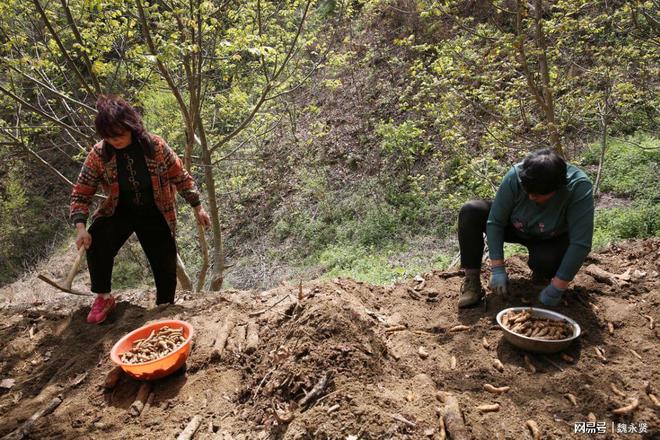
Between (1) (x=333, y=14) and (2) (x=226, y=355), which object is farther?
(1) (x=333, y=14)

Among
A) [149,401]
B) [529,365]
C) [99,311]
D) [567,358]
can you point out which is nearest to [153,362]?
[149,401]

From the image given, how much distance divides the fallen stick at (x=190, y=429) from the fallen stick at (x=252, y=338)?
0.57 meters

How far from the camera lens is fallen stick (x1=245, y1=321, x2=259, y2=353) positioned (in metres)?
2.71

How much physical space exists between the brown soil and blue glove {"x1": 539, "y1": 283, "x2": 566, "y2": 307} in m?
0.16

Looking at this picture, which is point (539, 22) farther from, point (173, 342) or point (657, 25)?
point (173, 342)

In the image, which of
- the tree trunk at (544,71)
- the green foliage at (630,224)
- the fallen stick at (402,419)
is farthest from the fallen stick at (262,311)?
the green foliage at (630,224)

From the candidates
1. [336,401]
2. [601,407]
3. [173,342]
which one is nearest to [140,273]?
[173,342]

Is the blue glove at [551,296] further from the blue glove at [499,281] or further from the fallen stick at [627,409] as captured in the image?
the fallen stick at [627,409]

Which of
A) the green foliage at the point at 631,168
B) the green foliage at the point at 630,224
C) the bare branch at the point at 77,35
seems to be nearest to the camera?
the bare branch at the point at 77,35

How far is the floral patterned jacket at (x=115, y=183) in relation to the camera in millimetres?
2949

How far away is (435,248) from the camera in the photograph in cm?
716

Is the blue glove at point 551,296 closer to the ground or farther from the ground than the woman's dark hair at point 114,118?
closer to the ground

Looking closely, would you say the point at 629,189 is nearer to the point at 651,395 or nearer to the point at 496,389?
the point at 651,395

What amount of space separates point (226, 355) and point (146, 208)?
50.7 inches
